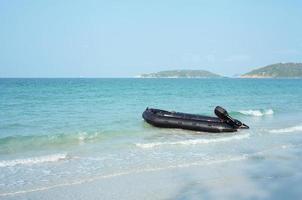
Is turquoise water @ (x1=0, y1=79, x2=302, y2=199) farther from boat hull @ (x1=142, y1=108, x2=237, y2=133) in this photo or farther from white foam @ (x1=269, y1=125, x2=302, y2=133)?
boat hull @ (x1=142, y1=108, x2=237, y2=133)

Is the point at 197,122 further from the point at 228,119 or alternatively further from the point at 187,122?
the point at 228,119

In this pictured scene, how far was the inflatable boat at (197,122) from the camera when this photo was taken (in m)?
19.6

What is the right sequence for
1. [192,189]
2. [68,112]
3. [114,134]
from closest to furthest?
1. [192,189]
2. [114,134]
3. [68,112]

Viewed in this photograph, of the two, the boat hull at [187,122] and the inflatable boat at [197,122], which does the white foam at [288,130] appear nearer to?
the inflatable boat at [197,122]

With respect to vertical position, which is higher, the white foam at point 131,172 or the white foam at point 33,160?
the white foam at point 33,160

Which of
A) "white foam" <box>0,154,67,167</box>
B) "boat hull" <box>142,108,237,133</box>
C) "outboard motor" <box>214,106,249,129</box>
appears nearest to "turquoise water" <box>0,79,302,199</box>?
"white foam" <box>0,154,67,167</box>

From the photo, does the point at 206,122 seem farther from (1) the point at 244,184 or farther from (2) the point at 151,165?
(1) the point at 244,184

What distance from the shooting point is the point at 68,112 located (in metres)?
27.8

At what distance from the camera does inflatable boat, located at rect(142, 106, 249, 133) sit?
1959 centimetres

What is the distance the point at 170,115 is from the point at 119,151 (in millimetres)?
6686

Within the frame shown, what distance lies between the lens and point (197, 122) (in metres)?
19.7

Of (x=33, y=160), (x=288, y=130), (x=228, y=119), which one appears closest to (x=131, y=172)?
(x=33, y=160)

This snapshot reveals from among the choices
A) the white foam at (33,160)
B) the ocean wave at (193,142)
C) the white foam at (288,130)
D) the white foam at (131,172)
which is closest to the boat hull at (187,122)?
the ocean wave at (193,142)

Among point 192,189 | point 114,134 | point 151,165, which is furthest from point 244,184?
point 114,134
